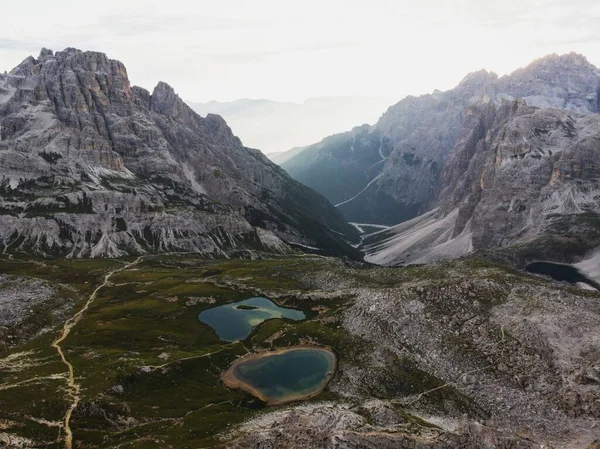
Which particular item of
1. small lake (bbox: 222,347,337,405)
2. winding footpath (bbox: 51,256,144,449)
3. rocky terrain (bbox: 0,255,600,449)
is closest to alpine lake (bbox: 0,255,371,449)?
small lake (bbox: 222,347,337,405)

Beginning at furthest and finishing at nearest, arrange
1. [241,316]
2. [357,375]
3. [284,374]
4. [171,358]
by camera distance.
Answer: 1. [241,316]
2. [171,358]
3. [284,374]
4. [357,375]

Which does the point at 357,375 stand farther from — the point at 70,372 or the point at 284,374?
the point at 70,372

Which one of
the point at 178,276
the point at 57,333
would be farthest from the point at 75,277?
the point at 57,333

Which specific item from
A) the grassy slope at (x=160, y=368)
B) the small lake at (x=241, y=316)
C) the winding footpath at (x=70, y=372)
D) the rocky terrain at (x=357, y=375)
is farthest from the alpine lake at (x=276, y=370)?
the winding footpath at (x=70, y=372)

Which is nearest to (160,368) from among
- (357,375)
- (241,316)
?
(357,375)

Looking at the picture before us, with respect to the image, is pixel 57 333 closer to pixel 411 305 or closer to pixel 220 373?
pixel 220 373

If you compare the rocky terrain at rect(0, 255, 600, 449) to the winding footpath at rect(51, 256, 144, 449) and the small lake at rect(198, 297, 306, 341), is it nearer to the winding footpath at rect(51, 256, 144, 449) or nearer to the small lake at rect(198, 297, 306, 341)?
the winding footpath at rect(51, 256, 144, 449)

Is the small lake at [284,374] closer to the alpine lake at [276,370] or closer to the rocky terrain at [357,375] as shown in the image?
the alpine lake at [276,370]
